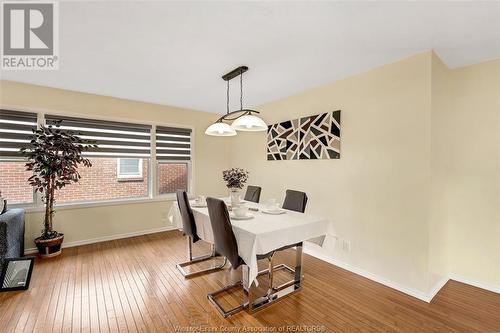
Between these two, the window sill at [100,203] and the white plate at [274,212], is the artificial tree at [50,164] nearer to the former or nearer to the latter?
the window sill at [100,203]

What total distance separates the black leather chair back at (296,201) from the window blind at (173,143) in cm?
279

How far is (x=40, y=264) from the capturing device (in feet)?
9.82

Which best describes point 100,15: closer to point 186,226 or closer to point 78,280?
point 186,226

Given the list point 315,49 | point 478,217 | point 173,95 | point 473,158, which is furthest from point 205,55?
point 478,217

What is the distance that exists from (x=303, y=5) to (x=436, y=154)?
6.79ft

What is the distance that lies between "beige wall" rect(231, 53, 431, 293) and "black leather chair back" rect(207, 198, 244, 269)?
114 cm

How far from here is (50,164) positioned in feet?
10.2

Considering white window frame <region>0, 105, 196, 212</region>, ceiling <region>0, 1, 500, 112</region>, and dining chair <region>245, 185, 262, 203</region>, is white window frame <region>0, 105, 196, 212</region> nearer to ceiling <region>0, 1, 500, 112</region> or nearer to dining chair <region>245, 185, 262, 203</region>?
ceiling <region>0, 1, 500, 112</region>

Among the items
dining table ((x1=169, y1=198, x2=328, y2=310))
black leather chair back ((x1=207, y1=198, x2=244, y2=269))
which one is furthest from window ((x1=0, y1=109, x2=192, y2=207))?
black leather chair back ((x1=207, y1=198, x2=244, y2=269))

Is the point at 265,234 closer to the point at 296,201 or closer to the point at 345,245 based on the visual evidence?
the point at 296,201

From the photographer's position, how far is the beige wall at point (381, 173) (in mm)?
2381

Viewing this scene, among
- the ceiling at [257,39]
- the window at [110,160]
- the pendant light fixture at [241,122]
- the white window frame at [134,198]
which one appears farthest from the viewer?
the white window frame at [134,198]

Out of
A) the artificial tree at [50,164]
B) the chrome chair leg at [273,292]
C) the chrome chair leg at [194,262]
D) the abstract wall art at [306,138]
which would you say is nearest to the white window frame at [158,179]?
the artificial tree at [50,164]

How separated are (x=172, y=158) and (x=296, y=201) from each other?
2.99 meters
